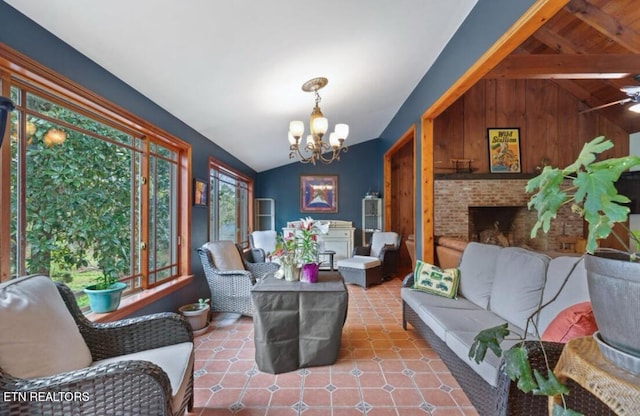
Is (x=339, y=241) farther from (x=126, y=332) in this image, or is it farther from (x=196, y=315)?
(x=126, y=332)

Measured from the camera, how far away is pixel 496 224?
5363 mm

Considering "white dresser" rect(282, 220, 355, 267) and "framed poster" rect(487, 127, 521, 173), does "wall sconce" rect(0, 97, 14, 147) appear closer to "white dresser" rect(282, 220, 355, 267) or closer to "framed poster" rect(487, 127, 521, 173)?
"white dresser" rect(282, 220, 355, 267)

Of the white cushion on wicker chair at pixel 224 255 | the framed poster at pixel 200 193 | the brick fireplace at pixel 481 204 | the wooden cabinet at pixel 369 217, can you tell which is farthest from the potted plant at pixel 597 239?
the wooden cabinet at pixel 369 217

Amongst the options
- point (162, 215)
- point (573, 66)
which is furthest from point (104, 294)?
point (573, 66)

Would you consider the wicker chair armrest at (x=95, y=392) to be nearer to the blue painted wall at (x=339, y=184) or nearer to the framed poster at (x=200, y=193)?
the framed poster at (x=200, y=193)

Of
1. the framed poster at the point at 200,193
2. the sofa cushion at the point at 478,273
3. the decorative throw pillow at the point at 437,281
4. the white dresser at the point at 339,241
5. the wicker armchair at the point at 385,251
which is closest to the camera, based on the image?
the sofa cushion at the point at 478,273

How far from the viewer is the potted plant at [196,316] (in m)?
2.75

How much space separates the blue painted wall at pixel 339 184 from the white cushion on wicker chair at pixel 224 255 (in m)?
2.92

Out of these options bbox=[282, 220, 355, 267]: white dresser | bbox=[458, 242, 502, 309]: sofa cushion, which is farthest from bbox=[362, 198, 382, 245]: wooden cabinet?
bbox=[458, 242, 502, 309]: sofa cushion

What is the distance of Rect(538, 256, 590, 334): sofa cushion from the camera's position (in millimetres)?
1569

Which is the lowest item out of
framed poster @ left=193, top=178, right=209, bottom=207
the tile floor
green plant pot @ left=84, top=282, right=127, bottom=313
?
the tile floor

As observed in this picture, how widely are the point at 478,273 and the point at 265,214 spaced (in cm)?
485

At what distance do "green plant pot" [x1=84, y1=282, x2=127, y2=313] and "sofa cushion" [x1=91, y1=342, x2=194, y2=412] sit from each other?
0.52m

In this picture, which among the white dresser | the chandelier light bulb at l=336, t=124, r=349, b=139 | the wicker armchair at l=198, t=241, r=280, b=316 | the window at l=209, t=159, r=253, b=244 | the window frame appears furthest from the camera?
the white dresser
